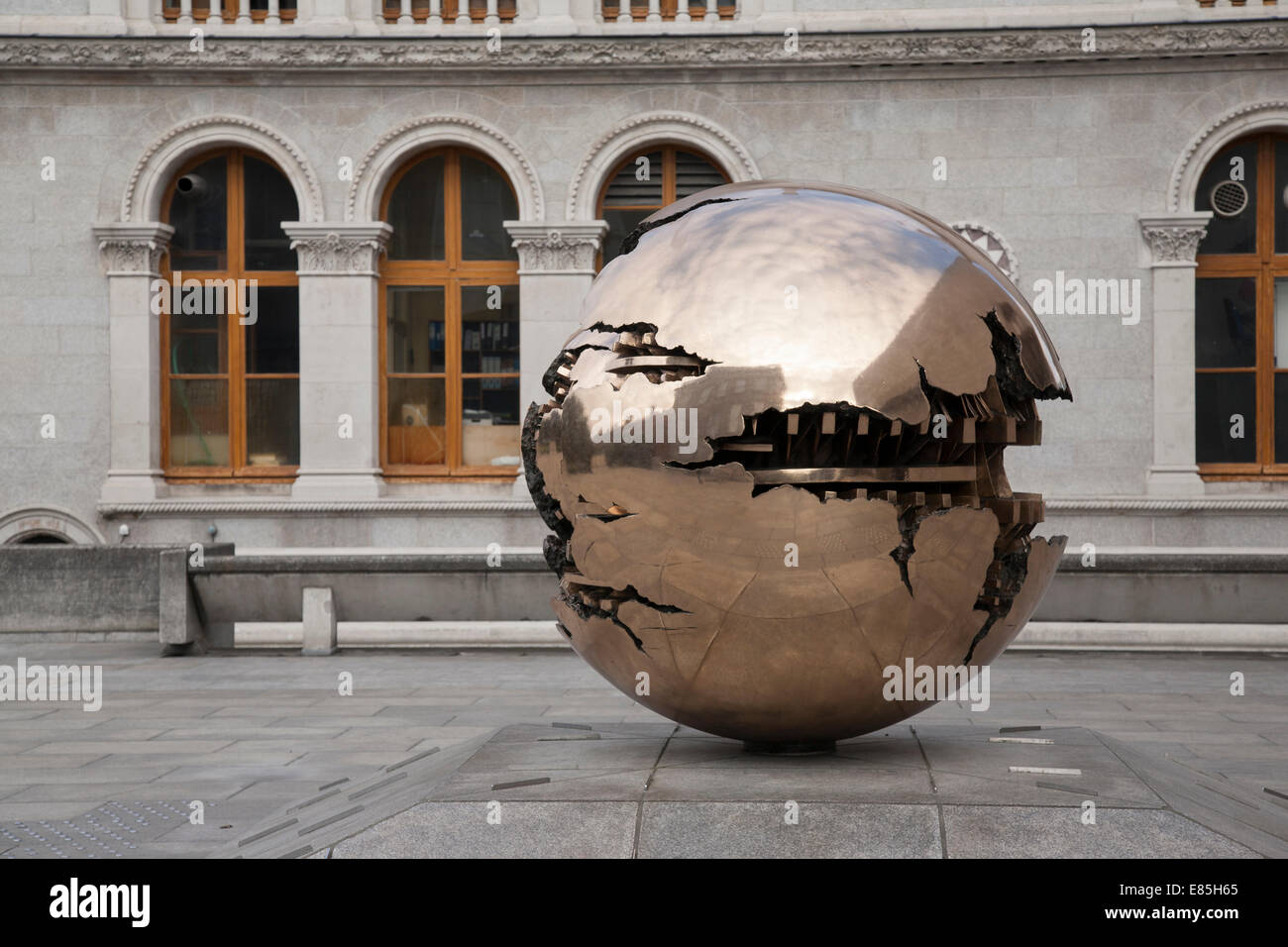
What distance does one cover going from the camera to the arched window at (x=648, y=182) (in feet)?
57.7

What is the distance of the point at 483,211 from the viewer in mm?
17797

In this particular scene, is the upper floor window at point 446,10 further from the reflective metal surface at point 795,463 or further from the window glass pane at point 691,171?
the reflective metal surface at point 795,463

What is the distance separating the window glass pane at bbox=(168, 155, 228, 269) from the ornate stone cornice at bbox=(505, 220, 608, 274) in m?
3.86

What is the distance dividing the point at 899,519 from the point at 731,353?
824 mm

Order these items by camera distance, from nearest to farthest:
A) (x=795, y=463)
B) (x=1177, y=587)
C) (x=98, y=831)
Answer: (x=795, y=463) < (x=98, y=831) < (x=1177, y=587)

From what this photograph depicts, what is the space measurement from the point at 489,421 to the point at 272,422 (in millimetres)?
2817

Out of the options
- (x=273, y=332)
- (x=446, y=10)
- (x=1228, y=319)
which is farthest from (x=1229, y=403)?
(x=273, y=332)

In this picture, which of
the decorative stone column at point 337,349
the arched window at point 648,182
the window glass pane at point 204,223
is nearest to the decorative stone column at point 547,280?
the arched window at point 648,182

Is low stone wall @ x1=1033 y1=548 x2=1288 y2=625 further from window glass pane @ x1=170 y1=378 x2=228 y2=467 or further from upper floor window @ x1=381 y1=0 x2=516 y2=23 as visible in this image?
window glass pane @ x1=170 y1=378 x2=228 y2=467

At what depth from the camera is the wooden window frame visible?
57.3ft

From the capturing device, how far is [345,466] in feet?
56.5

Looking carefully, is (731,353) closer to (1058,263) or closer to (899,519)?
(899,519)

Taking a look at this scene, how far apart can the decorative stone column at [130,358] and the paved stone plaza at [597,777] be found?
718 cm

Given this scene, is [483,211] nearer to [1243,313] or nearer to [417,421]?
[417,421]
